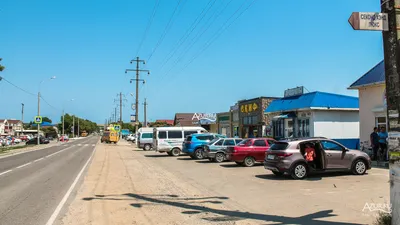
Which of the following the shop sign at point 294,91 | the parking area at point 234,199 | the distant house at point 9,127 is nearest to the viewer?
the parking area at point 234,199

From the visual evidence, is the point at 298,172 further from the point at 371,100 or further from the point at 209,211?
the point at 371,100

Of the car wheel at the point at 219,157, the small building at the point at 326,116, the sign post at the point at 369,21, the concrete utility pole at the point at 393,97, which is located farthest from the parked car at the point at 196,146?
the sign post at the point at 369,21

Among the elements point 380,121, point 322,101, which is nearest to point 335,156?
point 380,121

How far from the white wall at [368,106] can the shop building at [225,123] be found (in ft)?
99.6

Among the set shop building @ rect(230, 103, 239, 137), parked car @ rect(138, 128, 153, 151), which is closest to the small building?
parked car @ rect(138, 128, 153, 151)

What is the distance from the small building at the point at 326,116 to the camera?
85.3 ft

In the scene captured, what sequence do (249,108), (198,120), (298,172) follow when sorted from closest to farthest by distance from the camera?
(298,172)
(249,108)
(198,120)

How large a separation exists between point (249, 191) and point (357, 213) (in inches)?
149

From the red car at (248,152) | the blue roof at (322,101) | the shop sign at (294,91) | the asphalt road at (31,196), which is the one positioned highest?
the shop sign at (294,91)

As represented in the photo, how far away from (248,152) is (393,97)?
13.0 meters

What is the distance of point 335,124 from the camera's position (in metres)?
26.7

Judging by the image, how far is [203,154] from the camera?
24.2m

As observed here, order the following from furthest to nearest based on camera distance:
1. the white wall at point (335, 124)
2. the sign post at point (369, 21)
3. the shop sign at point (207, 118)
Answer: the shop sign at point (207, 118)
the white wall at point (335, 124)
the sign post at point (369, 21)

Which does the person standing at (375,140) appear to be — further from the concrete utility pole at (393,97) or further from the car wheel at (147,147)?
the car wheel at (147,147)
